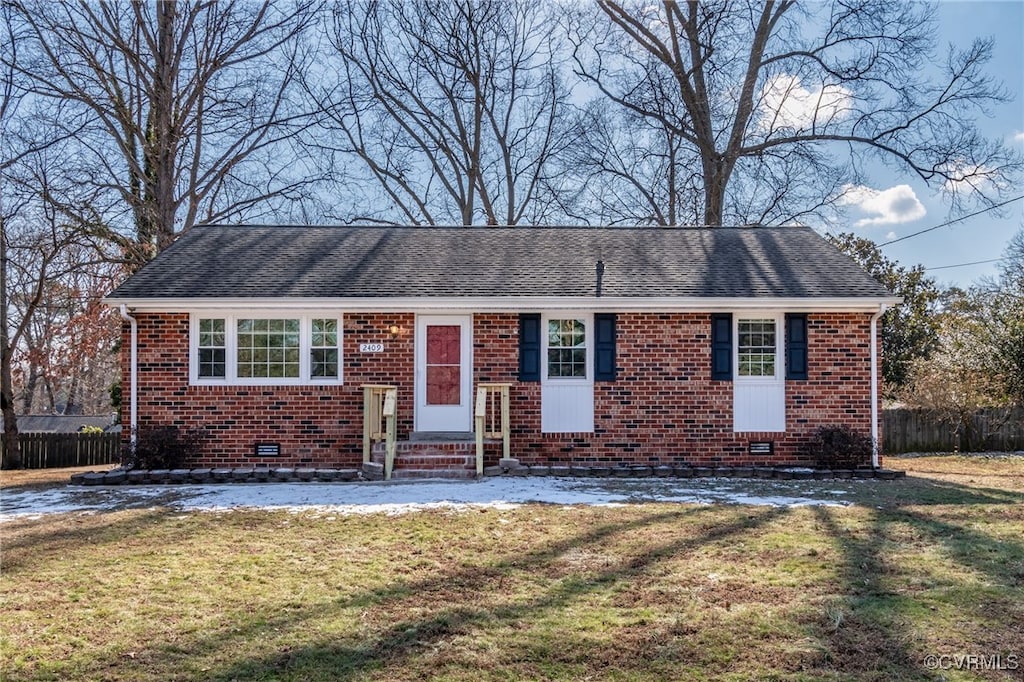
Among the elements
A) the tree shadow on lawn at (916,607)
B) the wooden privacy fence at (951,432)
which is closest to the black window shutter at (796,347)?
the tree shadow on lawn at (916,607)

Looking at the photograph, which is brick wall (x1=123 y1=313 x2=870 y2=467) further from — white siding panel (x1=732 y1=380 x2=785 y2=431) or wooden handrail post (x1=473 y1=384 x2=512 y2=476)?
wooden handrail post (x1=473 y1=384 x2=512 y2=476)

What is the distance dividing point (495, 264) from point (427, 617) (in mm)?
8531

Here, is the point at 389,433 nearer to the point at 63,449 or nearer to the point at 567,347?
the point at 567,347

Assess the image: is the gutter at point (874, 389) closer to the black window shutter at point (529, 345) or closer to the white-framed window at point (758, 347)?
the white-framed window at point (758, 347)

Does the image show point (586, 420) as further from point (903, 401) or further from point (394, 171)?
point (394, 171)

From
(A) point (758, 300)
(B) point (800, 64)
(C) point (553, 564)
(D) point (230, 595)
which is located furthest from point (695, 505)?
(B) point (800, 64)

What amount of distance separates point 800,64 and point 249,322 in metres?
19.4

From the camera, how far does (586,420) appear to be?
36.0 ft

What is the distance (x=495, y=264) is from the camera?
12227mm

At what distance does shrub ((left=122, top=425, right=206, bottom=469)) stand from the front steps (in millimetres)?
2811

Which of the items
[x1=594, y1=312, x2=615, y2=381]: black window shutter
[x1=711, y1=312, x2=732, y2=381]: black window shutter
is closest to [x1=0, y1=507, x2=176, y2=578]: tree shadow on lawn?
[x1=594, y1=312, x2=615, y2=381]: black window shutter

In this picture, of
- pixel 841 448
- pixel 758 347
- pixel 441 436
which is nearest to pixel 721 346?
pixel 758 347

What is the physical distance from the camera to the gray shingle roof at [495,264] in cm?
1093

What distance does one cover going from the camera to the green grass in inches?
142
